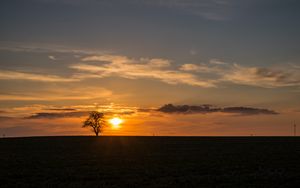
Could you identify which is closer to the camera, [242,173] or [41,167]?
[242,173]

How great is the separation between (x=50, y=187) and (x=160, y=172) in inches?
406

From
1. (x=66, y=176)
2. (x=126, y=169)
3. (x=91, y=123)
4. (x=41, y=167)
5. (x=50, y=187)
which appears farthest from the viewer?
(x=91, y=123)

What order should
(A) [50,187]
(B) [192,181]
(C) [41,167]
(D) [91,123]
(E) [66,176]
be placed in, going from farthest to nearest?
(D) [91,123], (C) [41,167], (E) [66,176], (B) [192,181], (A) [50,187]

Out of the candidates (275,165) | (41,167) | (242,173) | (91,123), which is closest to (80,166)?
(41,167)

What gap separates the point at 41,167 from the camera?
3797cm

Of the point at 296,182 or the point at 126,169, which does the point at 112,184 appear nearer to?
the point at 126,169

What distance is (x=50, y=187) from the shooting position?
26.5m

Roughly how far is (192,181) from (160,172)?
17.4 ft

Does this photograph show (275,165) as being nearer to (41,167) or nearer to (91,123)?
(41,167)

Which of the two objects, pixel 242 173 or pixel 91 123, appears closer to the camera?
pixel 242 173

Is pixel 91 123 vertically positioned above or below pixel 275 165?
above

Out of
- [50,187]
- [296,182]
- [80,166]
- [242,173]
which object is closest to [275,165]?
[242,173]

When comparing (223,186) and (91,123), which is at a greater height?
(91,123)

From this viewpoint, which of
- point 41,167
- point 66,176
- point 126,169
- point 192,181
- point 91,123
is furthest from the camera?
point 91,123
